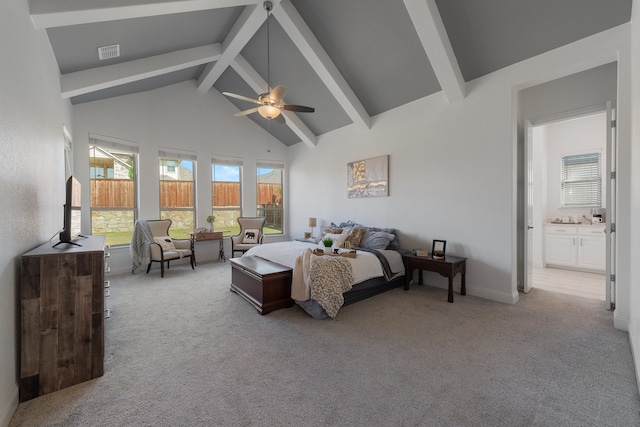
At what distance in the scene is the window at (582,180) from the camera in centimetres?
515

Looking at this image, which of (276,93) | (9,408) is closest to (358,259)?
(276,93)

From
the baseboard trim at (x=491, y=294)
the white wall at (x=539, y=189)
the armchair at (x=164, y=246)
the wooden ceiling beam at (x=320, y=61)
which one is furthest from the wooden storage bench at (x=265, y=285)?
the white wall at (x=539, y=189)

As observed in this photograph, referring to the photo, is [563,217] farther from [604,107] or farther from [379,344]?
[379,344]

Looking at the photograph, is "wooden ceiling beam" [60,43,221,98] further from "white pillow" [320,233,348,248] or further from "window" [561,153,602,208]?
"window" [561,153,602,208]

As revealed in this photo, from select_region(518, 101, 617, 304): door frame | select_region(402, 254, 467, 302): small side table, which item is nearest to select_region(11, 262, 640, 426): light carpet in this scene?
select_region(402, 254, 467, 302): small side table

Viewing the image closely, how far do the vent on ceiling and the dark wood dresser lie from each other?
2.99 metres

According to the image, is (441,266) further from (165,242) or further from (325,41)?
(165,242)

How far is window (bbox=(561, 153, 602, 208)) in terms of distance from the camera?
5.15 meters

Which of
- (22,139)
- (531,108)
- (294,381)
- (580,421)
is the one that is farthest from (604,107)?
(22,139)

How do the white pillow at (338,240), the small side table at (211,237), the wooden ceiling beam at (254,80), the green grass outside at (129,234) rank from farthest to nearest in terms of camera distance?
the small side table at (211,237), the wooden ceiling beam at (254,80), the green grass outside at (129,234), the white pillow at (338,240)

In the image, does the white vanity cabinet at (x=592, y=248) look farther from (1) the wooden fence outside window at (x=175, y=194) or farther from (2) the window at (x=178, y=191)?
(2) the window at (x=178, y=191)

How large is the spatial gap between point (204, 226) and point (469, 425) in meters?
6.13

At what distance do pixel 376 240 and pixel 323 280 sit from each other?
168 centimetres

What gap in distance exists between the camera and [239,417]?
1.61 metres
